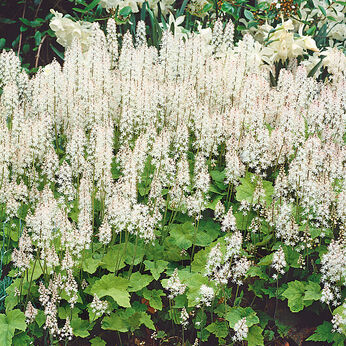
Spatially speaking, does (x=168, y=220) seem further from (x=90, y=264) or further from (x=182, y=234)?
(x=90, y=264)

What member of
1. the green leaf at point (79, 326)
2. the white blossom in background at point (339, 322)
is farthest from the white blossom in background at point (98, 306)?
the white blossom in background at point (339, 322)

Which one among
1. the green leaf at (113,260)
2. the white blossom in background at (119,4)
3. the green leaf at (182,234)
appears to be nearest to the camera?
the green leaf at (113,260)

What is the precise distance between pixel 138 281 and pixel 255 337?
3.01ft

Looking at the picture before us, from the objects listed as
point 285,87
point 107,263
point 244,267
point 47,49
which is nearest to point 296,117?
point 285,87

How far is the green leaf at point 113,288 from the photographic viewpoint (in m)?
3.25

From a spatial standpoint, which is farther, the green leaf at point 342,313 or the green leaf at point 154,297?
the green leaf at point 154,297

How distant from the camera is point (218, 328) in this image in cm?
340

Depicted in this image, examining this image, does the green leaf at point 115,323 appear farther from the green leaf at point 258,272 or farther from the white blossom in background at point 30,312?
the green leaf at point 258,272

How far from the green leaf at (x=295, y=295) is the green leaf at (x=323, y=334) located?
0.19 m

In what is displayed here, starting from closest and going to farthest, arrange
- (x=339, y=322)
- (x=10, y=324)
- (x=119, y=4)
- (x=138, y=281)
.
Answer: (x=339, y=322)
(x=10, y=324)
(x=138, y=281)
(x=119, y=4)

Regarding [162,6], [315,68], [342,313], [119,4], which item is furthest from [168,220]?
[162,6]

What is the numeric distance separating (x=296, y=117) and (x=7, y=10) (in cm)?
620

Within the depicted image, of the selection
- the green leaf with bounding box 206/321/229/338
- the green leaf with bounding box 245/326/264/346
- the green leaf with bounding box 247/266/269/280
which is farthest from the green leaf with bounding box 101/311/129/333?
the green leaf with bounding box 247/266/269/280

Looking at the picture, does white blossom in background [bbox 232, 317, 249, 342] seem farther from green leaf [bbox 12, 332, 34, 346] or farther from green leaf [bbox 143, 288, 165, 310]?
green leaf [bbox 12, 332, 34, 346]
